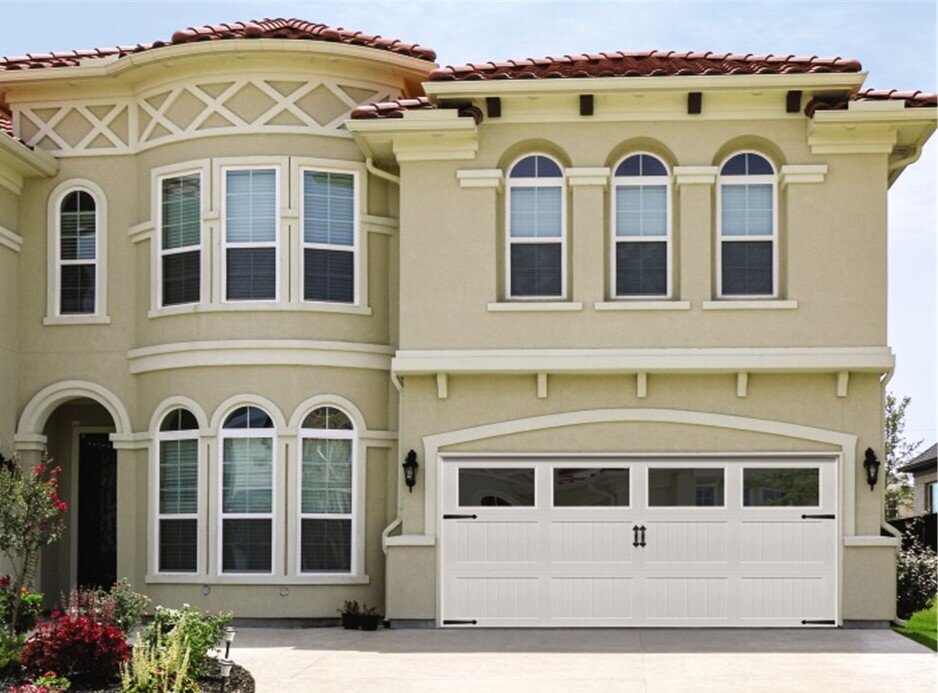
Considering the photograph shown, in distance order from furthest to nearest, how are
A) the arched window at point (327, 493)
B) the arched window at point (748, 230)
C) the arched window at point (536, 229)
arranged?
the arched window at point (327, 493) < the arched window at point (536, 229) < the arched window at point (748, 230)

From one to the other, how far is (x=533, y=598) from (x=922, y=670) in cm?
514

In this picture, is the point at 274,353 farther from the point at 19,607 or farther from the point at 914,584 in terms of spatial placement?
the point at 914,584

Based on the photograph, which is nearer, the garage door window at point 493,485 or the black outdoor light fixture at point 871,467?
the black outdoor light fixture at point 871,467

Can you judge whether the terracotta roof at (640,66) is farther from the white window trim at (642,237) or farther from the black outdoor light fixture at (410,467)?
the black outdoor light fixture at (410,467)

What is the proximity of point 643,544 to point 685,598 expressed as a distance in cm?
83

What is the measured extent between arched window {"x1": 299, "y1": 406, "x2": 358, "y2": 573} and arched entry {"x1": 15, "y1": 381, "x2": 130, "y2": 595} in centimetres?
350

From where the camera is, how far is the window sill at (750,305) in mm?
17859

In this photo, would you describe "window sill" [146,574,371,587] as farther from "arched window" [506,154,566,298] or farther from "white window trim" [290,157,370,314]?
"arched window" [506,154,566,298]

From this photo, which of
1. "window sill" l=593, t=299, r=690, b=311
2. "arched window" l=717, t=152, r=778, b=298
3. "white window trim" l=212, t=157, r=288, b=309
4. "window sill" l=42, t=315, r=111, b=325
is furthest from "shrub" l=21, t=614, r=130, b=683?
"arched window" l=717, t=152, r=778, b=298

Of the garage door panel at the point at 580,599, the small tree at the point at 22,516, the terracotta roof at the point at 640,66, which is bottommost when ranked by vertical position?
the garage door panel at the point at 580,599

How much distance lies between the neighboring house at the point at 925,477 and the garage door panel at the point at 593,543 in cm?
2564

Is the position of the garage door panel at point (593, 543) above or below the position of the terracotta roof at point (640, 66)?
below

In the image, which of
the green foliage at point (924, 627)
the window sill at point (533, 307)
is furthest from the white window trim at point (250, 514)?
the green foliage at point (924, 627)

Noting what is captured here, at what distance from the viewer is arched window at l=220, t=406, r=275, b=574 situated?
61.0 ft
